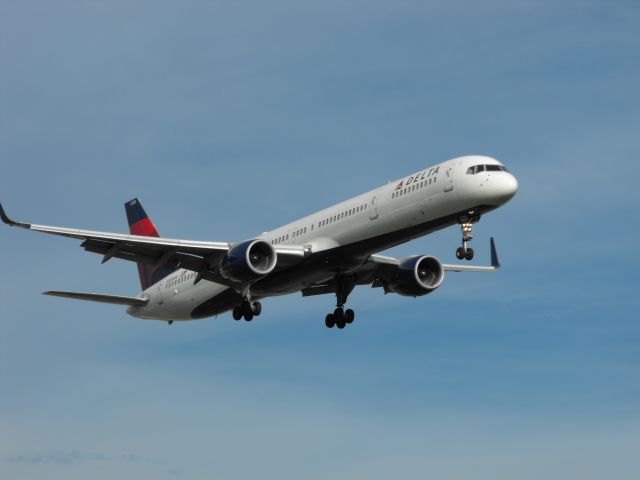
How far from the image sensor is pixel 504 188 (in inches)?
1767

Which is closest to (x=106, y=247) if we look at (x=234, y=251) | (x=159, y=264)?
(x=159, y=264)

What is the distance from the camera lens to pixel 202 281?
56.1 meters

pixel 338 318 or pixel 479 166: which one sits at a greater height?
pixel 479 166

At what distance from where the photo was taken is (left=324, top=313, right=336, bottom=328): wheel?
181ft

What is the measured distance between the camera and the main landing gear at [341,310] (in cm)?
5444

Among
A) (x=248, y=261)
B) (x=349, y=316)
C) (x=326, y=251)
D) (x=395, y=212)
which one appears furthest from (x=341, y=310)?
(x=395, y=212)

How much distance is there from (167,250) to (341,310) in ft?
32.4

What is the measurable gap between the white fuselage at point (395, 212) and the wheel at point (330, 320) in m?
3.49

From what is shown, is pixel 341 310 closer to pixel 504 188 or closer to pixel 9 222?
pixel 504 188

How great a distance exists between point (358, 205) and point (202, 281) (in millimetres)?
11324

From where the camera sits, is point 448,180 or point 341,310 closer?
point 448,180

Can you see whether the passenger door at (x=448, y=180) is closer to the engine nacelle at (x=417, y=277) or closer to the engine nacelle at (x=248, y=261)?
the engine nacelle at (x=248, y=261)

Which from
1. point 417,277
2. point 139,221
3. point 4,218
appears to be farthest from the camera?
point 139,221

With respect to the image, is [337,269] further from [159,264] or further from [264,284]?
[159,264]
